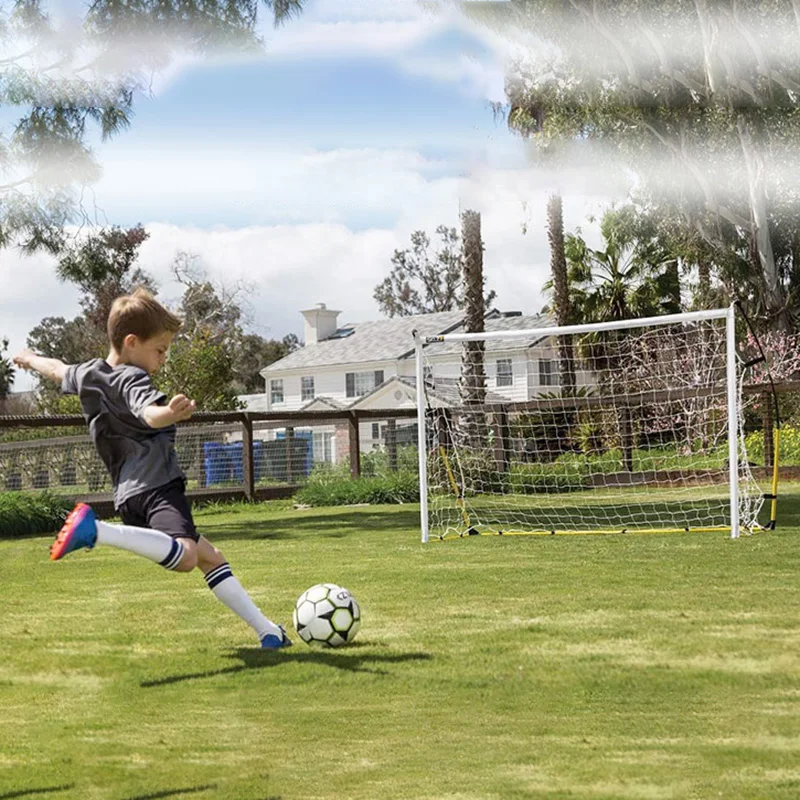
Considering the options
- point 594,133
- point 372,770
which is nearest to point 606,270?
point 594,133

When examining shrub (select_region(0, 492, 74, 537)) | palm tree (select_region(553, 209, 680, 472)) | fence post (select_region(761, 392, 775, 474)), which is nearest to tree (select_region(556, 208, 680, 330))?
palm tree (select_region(553, 209, 680, 472))

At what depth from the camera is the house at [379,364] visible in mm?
45344

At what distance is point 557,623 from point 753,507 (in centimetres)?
751

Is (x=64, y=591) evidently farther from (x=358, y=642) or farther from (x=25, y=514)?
(x=25, y=514)

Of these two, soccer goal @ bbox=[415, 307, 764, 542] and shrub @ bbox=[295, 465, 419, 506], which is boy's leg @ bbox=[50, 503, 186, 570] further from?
shrub @ bbox=[295, 465, 419, 506]

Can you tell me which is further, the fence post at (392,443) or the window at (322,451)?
the window at (322,451)

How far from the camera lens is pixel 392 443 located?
818 inches

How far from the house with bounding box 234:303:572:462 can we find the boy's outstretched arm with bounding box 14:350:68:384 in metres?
36.5

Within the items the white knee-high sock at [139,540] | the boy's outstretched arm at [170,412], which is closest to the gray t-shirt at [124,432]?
the white knee-high sock at [139,540]

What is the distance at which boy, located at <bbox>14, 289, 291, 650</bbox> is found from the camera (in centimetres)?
531

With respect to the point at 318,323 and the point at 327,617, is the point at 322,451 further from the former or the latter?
the point at 318,323

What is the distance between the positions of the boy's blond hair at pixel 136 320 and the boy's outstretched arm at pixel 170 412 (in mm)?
615

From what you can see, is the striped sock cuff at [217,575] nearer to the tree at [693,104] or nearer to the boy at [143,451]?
the boy at [143,451]

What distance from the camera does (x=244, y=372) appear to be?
63188mm
